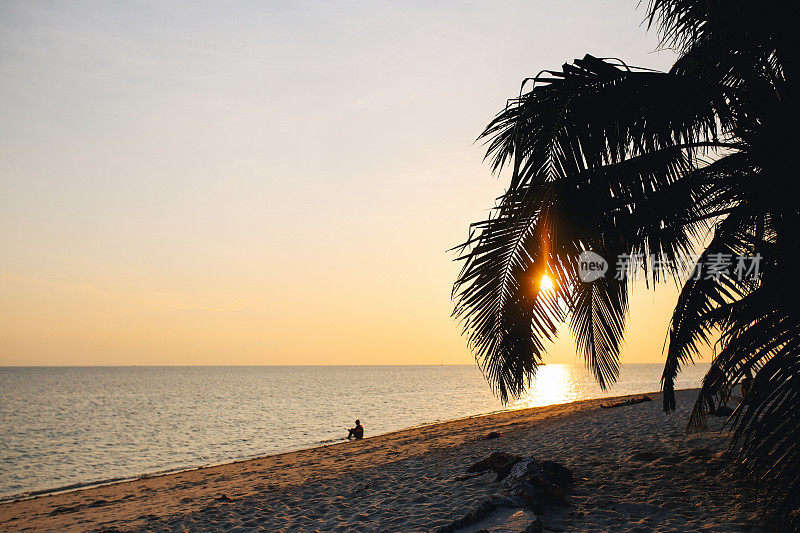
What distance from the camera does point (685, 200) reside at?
4.43m

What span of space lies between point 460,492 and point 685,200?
183 inches

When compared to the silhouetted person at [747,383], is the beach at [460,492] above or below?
below

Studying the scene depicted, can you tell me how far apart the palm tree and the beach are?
111 centimetres

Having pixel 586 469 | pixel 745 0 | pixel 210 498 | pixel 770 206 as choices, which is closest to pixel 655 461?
pixel 586 469

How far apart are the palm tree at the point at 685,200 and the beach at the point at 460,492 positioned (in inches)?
43.6

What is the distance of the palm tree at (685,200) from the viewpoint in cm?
356

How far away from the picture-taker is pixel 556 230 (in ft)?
15.2

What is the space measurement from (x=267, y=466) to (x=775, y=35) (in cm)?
1497

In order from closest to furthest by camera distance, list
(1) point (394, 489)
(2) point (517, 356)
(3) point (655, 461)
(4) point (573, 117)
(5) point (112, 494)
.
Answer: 1. (4) point (573, 117)
2. (2) point (517, 356)
3. (3) point (655, 461)
4. (1) point (394, 489)
5. (5) point (112, 494)

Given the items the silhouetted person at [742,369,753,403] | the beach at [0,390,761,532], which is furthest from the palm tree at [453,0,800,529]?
the beach at [0,390,761,532]

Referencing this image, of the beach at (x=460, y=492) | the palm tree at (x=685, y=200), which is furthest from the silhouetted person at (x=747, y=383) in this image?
the beach at (x=460, y=492)

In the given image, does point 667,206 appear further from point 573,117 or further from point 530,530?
point 530,530

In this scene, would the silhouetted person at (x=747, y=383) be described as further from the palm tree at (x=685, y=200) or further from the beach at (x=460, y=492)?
the beach at (x=460, y=492)

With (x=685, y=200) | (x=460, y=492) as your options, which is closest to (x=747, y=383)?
(x=685, y=200)
